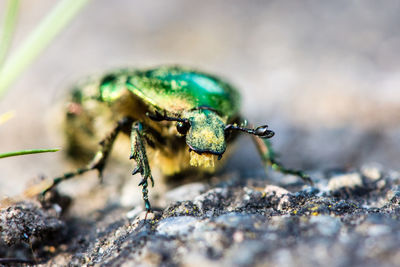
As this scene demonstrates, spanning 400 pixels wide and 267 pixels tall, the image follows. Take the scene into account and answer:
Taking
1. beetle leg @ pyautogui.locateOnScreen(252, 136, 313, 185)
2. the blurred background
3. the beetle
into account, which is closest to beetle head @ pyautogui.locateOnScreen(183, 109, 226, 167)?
the beetle

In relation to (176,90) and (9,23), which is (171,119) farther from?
(9,23)

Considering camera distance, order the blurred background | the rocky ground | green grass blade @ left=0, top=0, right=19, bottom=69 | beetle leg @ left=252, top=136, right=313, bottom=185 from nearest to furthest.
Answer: the rocky ground, green grass blade @ left=0, top=0, right=19, bottom=69, beetle leg @ left=252, top=136, right=313, bottom=185, the blurred background

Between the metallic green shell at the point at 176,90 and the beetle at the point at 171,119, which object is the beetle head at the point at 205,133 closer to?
A: the beetle at the point at 171,119

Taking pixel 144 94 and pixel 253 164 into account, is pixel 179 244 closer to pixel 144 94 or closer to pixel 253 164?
pixel 144 94

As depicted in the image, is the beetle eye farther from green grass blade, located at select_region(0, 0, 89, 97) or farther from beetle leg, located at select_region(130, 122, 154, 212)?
green grass blade, located at select_region(0, 0, 89, 97)

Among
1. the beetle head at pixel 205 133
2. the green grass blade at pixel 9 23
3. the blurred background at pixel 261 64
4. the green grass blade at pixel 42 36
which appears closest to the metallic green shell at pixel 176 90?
the beetle head at pixel 205 133

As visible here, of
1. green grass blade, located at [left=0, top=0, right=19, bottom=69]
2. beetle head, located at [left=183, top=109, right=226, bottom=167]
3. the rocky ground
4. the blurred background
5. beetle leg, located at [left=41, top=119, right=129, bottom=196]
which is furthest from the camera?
the blurred background
